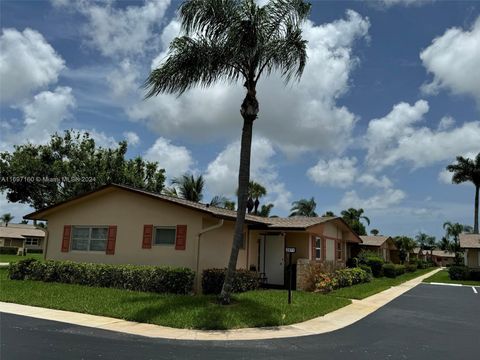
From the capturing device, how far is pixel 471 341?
32.4 ft

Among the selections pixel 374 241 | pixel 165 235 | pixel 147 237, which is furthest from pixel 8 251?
pixel 165 235

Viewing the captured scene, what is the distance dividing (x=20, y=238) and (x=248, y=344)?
65238mm

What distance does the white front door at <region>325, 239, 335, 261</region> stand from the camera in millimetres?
23891

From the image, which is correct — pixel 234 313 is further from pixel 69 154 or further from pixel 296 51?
pixel 69 154

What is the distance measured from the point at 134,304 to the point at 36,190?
2297 centimetres

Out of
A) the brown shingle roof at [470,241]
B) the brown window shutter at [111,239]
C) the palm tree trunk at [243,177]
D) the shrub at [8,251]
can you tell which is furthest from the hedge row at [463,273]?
the shrub at [8,251]

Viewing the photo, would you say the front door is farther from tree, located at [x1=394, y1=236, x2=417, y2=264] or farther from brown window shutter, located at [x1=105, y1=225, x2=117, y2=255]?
tree, located at [x1=394, y1=236, x2=417, y2=264]

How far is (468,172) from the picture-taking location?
53.8 metres

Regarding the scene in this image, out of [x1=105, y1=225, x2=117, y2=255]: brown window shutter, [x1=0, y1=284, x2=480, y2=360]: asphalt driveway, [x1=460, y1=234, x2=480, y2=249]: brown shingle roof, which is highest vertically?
[x1=460, y1=234, x2=480, y2=249]: brown shingle roof

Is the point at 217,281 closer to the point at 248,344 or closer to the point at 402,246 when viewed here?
the point at 248,344

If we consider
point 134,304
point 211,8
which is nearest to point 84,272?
point 134,304

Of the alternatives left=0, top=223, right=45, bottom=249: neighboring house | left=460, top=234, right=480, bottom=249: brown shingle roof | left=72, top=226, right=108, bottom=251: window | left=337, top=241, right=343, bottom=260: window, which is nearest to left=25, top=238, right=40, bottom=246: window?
left=0, top=223, right=45, bottom=249: neighboring house

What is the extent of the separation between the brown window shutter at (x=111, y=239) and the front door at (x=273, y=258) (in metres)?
6.63

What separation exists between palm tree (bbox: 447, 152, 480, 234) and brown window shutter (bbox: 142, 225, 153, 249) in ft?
156
